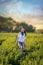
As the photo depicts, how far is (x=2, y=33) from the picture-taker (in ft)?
13.9

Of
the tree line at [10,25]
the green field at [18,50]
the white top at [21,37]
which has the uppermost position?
the tree line at [10,25]

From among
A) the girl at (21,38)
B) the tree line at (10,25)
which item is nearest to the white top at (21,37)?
the girl at (21,38)

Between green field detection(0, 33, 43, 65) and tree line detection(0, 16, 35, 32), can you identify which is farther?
tree line detection(0, 16, 35, 32)

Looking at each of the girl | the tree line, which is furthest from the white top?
the tree line

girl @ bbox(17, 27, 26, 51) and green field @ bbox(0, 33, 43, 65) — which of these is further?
girl @ bbox(17, 27, 26, 51)

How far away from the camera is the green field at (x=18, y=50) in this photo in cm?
385

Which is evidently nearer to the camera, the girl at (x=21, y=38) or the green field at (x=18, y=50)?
the green field at (x=18, y=50)

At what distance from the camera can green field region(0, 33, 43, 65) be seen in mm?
3850

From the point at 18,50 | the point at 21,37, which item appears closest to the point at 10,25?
the point at 21,37

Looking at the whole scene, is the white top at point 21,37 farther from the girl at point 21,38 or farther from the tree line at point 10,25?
the tree line at point 10,25

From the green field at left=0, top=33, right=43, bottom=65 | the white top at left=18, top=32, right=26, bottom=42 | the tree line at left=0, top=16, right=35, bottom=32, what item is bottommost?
the green field at left=0, top=33, right=43, bottom=65

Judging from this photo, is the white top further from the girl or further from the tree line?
the tree line

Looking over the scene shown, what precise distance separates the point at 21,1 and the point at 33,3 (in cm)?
20

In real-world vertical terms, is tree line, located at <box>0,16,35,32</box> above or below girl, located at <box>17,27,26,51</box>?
above
